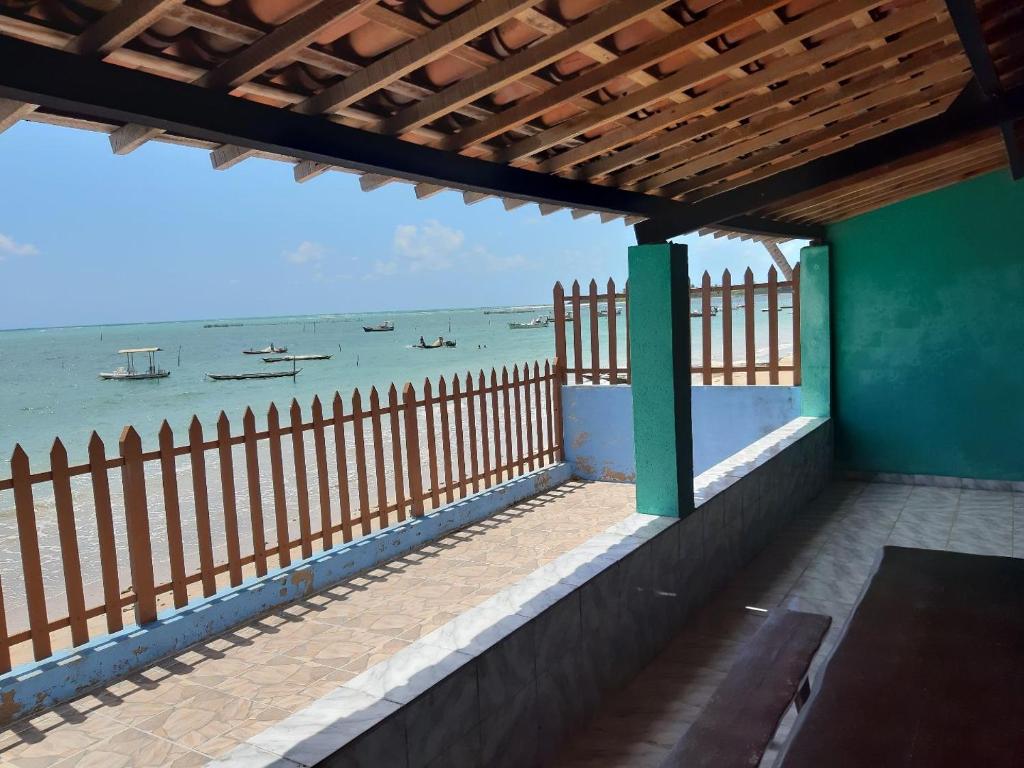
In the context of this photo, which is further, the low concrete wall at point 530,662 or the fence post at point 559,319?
the fence post at point 559,319

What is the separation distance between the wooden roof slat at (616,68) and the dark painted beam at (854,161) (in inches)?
66.1

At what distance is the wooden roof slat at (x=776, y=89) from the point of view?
98.3 inches

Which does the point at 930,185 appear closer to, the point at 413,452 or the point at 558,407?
the point at 558,407

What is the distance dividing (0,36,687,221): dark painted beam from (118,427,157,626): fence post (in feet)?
9.11

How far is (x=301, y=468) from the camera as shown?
541 cm

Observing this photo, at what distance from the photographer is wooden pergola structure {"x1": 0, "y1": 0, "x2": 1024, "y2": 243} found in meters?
1.68

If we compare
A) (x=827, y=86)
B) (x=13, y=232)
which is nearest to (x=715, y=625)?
(x=827, y=86)

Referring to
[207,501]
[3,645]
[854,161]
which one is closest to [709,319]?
[854,161]

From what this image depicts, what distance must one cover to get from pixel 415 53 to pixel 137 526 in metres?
3.71

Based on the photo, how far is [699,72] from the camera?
2498 millimetres

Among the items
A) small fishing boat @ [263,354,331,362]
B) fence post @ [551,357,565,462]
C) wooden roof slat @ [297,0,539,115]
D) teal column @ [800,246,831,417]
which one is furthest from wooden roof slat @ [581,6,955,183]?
small fishing boat @ [263,354,331,362]

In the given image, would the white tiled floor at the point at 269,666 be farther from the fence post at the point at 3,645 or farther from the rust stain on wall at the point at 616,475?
the rust stain on wall at the point at 616,475

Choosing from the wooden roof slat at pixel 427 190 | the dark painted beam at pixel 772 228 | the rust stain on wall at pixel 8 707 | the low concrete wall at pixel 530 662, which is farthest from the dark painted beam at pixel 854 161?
the rust stain on wall at pixel 8 707

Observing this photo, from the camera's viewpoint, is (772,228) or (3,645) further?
(772,228)
